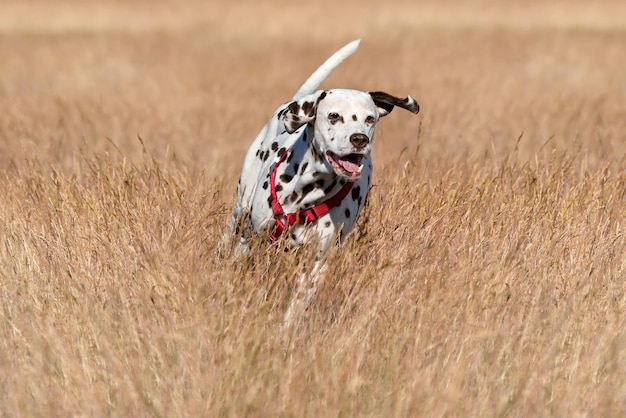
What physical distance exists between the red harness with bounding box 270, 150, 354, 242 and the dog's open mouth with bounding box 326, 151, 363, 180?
30 centimetres

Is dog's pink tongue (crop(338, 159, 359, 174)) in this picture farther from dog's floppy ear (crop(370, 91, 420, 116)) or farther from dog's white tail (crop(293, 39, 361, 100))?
dog's white tail (crop(293, 39, 361, 100))

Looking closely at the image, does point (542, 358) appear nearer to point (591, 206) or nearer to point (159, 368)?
point (159, 368)

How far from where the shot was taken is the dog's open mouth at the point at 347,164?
4.31 meters

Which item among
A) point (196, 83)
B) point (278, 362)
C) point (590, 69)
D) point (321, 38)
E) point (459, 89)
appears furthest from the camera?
point (321, 38)

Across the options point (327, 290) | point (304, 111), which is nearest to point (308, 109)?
point (304, 111)

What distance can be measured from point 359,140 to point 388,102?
64cm

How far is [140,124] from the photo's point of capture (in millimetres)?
10102

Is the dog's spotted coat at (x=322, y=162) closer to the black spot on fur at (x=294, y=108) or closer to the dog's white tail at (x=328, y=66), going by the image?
the black spot on fur at (x=294, y=108)

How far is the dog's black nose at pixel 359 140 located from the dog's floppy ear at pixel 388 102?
21.3 inches

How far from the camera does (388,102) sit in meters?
4.80

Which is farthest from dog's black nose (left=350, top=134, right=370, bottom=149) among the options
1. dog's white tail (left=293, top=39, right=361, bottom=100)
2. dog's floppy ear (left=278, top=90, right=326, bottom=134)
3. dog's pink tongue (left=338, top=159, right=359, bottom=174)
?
dog's white tail (left=293, top=39, right=361, bottom=100)

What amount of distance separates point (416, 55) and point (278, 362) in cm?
1314

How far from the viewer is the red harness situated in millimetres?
4707

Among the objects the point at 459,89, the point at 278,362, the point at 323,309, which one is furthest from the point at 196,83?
the point at 278,362
